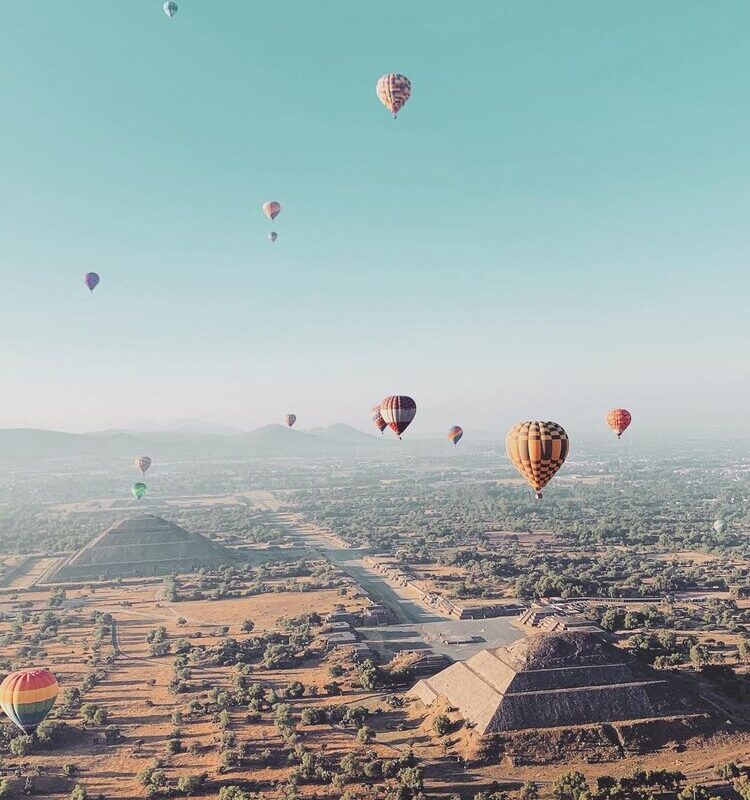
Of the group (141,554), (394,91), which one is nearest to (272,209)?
(394,91)

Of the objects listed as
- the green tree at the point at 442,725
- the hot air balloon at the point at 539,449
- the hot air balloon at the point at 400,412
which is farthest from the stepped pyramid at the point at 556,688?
the hot air balloon at the point at 400,412

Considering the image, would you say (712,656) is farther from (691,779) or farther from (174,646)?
(174,646)

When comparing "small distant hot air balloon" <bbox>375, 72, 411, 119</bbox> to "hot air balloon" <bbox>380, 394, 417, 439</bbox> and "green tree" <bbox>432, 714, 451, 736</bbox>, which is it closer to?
"hot air balloon" <bbox>380, 394, 417, 439</bbox>

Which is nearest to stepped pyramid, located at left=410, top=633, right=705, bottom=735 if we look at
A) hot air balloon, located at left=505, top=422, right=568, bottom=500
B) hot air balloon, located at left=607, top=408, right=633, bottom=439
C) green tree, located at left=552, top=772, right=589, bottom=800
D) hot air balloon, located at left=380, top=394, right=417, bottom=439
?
green tree, located at left=552, top=772, right=589, bottom=800

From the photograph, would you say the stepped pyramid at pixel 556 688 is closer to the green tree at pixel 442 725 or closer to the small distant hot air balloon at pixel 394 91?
the green tree at pixel 442 725

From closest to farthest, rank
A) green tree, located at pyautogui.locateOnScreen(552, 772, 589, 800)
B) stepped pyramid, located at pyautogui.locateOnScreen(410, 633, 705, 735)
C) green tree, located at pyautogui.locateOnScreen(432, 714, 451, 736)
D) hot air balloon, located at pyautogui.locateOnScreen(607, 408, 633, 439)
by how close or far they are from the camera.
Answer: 1. green tree, located at pyautogui.locateOnScreen(552, 772, 589, 800)
2. green tree, located at pyautogui.locateOnScreen(432, 714, 451, 736)
3. stepped pyramid, located at pyautogui.locateOnScreen(410, 633, 705, 735)
4. hot air balloon, located at pyautogui.locateOnScreen(607, 408, 633, 439)

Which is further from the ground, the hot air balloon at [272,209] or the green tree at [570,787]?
the hot air balloon at [272,209]

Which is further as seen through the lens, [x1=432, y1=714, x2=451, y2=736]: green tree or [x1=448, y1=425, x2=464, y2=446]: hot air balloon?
[x1=448, y1=425, x2=464, y2=446]: hot air balloon
